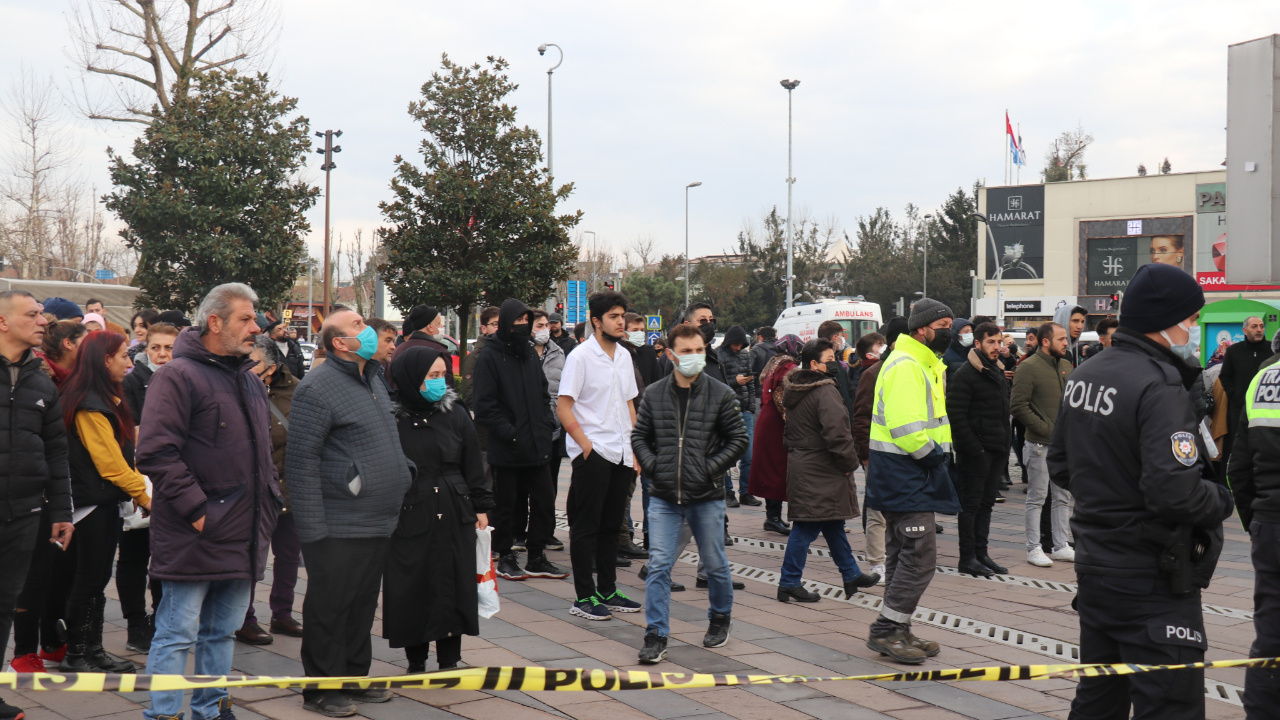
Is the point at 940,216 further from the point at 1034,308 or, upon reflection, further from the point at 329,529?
the point at 329,529

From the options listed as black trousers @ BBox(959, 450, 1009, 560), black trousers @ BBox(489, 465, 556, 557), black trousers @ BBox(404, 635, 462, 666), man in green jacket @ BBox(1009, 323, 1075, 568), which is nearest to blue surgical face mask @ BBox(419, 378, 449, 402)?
black trousers @ BBox(404, 635, 462, 666)

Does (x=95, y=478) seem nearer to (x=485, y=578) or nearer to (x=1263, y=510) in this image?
(x=485, y=578)

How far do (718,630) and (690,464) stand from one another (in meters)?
0.98

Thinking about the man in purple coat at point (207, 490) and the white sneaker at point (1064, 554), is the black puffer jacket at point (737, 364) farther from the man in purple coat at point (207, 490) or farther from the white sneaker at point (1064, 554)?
the man in purple coat at point (207, 490)

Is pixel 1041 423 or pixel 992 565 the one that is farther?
pixel 1041 423

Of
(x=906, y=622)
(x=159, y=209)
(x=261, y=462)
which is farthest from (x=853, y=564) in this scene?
(x=159, y=209)

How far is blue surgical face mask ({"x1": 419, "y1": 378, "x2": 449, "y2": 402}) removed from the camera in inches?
201

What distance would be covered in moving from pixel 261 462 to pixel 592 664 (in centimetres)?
210

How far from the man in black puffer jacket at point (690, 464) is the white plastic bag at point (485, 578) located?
2.82 ft

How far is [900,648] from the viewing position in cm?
559

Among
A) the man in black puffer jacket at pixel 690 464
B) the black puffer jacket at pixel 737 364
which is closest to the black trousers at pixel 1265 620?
the man in black puffer jacket at pixel 690 464

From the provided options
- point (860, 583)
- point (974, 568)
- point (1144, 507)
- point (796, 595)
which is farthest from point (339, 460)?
point (974, 568)

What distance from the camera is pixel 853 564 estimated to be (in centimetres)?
723

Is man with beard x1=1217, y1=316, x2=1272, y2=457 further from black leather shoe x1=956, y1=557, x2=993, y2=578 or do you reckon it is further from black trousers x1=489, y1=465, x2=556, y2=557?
black trousers x1=489, y1=465, x2=556, y2=557
